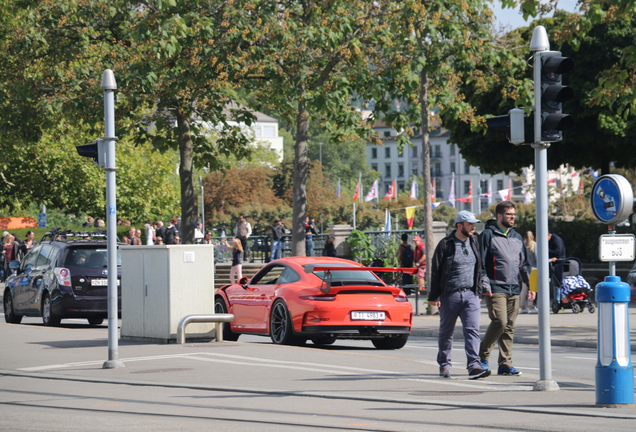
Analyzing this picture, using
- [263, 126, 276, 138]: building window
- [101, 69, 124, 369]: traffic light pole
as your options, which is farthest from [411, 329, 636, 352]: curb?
[263, 126, 276, 138]: building window

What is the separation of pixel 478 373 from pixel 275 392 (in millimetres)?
2301

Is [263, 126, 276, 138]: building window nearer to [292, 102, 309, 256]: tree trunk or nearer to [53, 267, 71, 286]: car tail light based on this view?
[292, 102, 309, 256]: tree trunk

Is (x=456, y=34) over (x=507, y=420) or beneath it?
over

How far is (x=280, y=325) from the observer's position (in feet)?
48.8

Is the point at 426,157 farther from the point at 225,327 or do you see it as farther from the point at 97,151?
the point at 97,151

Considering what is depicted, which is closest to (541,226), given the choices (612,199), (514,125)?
(612,199)

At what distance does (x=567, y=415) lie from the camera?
816cm

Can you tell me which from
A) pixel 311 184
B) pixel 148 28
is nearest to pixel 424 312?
pixel 148 28

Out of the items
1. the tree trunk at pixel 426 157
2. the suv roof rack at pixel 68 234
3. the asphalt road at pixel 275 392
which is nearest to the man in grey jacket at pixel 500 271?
the asphalt road at pixel 275 392

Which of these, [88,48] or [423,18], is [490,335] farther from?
[88,48]

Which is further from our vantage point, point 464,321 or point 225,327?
point 225,327

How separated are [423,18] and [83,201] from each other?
109ft

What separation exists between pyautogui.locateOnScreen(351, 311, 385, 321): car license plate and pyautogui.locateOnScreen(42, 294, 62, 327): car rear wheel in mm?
7546

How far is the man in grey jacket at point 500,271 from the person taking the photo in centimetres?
1087
